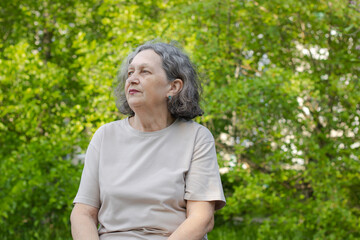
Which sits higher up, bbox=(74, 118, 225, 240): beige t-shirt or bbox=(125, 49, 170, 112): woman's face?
bbox=(125, 49, 170, 112): woman's face

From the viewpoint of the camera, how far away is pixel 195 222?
205 cm

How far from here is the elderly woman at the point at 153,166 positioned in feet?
6.86

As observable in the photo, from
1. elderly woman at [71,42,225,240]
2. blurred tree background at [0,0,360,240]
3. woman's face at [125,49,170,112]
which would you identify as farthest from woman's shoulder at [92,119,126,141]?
blurred tree background at [0,0,360,240]

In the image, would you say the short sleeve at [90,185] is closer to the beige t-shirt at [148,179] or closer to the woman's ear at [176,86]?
the beige t-shirt at [148,179]

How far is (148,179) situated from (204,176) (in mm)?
247

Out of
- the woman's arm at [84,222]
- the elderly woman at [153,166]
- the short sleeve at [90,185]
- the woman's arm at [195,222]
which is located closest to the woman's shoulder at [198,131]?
the elderly woman at [153,166]

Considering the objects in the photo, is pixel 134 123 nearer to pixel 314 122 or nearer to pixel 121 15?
pixel 121 15

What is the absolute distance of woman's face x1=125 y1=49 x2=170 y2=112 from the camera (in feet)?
7.19

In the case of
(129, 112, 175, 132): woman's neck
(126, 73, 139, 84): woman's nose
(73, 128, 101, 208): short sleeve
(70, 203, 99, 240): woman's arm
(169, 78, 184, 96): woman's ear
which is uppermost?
(126, 73, 139, 84): woman's nose

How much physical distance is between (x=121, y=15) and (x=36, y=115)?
143 centimetres

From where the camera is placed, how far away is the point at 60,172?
16.4ft

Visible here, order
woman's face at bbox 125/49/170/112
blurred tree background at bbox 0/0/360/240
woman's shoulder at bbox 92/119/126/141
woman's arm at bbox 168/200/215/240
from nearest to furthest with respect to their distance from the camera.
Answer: woman's arm at bbox 168/200/215/240
woman's face at bbox 125/49/170/112
woman's shoulder at bbox 92/119/126/141
blurred tree background at bbox 0/0/360/240

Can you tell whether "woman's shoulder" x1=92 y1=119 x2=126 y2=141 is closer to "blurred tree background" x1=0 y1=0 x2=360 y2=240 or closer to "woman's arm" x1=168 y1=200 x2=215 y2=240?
"woman's arm" x1=168 y1=200 x2=215 y2=240

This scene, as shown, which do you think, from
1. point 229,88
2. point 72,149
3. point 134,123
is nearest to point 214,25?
point 229,88
